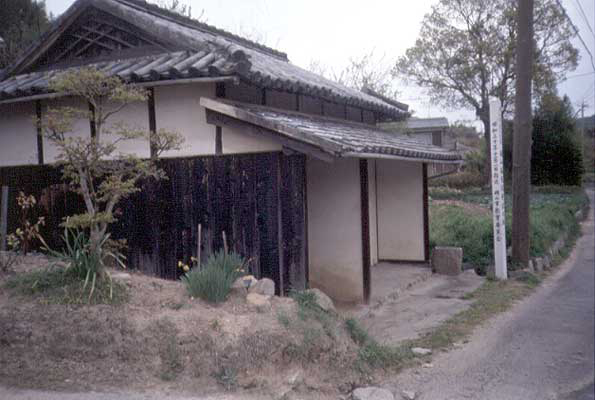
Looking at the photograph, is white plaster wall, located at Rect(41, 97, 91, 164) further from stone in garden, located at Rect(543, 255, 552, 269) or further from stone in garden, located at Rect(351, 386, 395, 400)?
stone in garden, located at Rect(543, 255, 552, 269)

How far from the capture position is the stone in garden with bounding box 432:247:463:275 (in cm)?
1245

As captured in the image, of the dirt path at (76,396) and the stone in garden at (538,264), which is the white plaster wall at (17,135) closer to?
the dirt path at (76,396)

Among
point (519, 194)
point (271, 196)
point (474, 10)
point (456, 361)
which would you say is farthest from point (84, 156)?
point (474, 10)

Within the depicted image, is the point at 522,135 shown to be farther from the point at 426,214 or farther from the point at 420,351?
the point at 420,351

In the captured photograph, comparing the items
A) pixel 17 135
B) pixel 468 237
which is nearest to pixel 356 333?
pixel 17 135

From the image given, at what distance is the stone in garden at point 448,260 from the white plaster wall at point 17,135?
880cm

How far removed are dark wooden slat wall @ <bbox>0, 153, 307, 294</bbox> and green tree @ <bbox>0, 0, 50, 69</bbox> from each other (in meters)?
15.3

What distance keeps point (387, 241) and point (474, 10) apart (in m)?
25.2

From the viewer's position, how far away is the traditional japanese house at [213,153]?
25.9ft

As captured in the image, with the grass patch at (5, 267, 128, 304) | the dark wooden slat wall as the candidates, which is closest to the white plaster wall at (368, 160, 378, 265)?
the dark wooden slat wall

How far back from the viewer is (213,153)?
325 inches

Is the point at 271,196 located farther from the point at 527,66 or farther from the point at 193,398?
the point at 527,66

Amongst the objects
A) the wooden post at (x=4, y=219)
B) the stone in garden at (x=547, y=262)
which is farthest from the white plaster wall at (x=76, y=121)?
the stone in garden at (x=547, y=262)

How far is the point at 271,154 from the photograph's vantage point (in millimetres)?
7887
